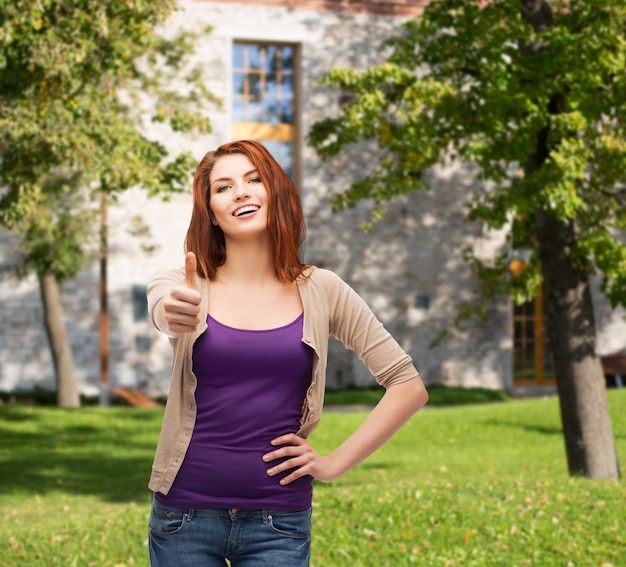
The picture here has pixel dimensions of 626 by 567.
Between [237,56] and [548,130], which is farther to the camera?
[237,56]

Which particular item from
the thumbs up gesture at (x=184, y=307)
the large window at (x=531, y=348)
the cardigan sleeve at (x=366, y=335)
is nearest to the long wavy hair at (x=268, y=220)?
the cardigan sleeve at (x=366, y=335)

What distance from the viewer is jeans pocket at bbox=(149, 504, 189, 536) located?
2.34m

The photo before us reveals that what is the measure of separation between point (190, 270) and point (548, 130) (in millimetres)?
7869

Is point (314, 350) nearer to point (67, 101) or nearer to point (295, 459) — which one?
point (295, 459)

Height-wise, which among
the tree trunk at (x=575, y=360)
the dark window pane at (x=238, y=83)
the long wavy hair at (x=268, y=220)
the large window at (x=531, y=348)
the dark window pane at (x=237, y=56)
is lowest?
the large window at (x=531, y=348)

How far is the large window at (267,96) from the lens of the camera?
2259 cm

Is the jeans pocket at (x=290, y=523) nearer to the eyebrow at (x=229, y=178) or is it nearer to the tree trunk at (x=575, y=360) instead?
the eyebrow at (x=229, y=178)

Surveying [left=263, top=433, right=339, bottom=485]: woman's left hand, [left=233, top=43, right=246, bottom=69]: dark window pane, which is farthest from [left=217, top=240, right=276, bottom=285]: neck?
[left=233, top=43, right=246, bottom=69]: dark window pane

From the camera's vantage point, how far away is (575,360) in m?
9.73

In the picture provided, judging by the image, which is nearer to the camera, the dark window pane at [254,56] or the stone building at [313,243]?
the stone building at [313,243]

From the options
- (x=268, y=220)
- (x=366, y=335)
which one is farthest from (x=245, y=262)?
(x=366, y=335)

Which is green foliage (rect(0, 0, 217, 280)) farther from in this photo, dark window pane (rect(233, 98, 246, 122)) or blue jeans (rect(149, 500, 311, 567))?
dark window pane (rect(233, 98, 246, 122))

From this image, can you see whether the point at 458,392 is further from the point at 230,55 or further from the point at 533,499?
the point at 533,499

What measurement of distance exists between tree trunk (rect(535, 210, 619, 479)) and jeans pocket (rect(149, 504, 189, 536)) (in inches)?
313
